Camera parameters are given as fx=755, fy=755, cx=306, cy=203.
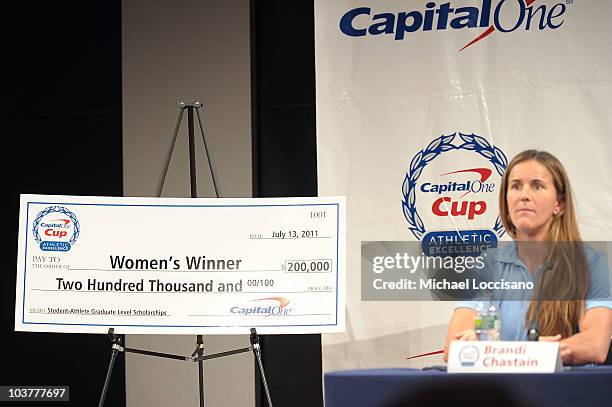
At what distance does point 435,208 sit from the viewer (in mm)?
3463

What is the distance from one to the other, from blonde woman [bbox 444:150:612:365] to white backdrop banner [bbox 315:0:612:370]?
0.06 m

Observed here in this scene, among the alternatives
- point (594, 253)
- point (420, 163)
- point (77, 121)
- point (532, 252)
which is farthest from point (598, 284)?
point (77, 121)

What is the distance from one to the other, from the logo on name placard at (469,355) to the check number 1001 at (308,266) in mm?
1599

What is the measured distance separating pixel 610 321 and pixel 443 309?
72cm

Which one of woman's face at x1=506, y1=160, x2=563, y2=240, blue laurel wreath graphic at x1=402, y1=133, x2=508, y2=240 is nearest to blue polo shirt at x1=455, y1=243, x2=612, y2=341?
woman's face at x1=506, y1=160, x2=563, y2=240

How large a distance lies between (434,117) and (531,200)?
577mm

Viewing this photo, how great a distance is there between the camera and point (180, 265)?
2.81 meters

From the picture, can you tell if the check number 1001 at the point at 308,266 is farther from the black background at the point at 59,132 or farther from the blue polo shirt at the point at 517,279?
the black background at the point at 59,132

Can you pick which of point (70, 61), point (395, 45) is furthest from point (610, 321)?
point (70, 61)

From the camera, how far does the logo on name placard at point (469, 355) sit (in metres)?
1.15

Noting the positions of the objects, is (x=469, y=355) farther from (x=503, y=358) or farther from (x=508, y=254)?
(x=508, y=254)

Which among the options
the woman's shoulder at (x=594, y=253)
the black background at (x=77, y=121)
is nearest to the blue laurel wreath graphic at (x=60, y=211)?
the black background at (x=77, y=121)

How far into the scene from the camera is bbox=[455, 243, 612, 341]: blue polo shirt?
333 cm

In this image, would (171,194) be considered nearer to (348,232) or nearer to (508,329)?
(348,232)
